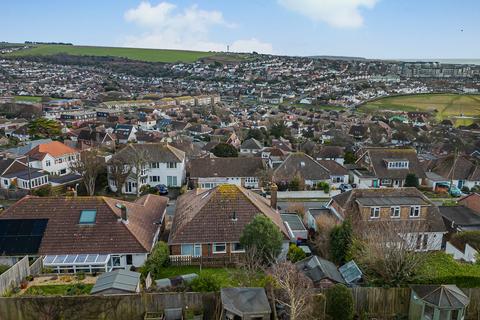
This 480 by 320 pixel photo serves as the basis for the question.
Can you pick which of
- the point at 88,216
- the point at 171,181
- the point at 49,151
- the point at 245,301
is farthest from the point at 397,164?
the point at 49,151

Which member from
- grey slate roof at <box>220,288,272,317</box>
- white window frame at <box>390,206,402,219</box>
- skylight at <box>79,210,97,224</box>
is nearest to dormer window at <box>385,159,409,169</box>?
white window frame at <box>390,206,402,219</box>

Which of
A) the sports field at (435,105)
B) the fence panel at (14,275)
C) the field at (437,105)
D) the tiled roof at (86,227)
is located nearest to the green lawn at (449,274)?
the tiled roof at (86,227)

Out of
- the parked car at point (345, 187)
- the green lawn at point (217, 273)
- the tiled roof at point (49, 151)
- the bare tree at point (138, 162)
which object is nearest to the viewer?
the green lawn at point (217, 273)

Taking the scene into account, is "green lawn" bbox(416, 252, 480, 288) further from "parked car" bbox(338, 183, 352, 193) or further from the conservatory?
"parked car" bbox(338, 183, 352, 193)

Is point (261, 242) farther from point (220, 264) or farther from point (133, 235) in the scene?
point (133, 235)

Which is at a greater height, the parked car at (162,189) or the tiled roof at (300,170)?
the tiled roof at (300,170)

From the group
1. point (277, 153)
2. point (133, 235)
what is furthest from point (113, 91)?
point (133, 235)

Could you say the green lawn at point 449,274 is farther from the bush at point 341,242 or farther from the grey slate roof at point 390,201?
the grey slate roof at point 390,201
